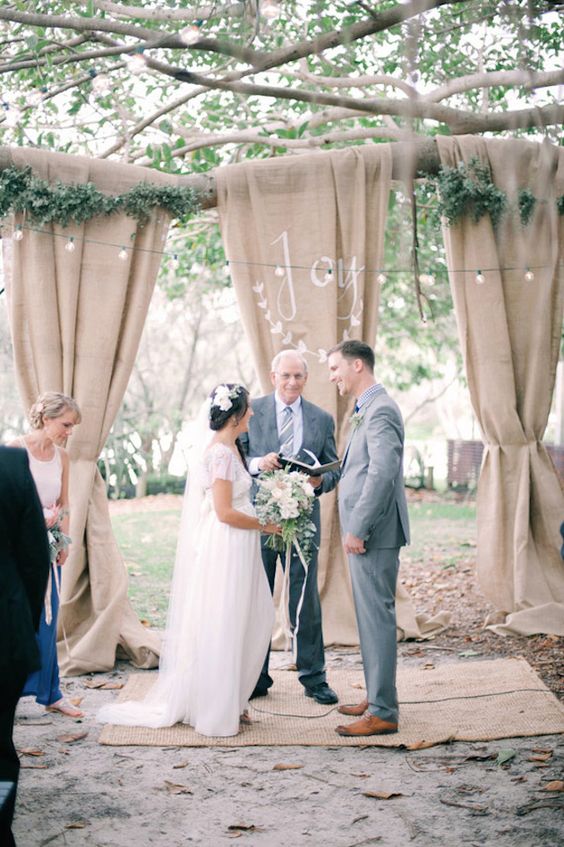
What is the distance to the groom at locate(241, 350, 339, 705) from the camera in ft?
17.5

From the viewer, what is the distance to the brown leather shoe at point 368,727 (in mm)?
4727

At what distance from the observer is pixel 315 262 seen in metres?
6.71

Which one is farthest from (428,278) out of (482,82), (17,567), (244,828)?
(17,567)

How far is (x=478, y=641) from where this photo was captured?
22.1 ft

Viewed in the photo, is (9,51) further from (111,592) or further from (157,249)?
(111,592)

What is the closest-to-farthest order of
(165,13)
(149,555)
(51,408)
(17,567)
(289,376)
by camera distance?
(17,567) < (51,408) < (165,13) < (289,376) < (149,555)

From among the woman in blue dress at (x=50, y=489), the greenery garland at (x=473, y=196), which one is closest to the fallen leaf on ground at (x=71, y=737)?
the woman in blue dress at (x=50, y=489)

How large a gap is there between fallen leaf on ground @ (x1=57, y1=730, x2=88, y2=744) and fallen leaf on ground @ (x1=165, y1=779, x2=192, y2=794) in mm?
776

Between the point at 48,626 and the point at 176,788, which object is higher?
the point at 48,626

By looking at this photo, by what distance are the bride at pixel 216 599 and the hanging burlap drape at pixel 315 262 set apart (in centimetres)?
177

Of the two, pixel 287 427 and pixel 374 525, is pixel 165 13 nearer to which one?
pixel 287 427

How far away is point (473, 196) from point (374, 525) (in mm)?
3028

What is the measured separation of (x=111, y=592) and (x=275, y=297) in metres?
2.32

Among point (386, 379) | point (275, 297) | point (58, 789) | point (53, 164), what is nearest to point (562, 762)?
point (58, 789)
